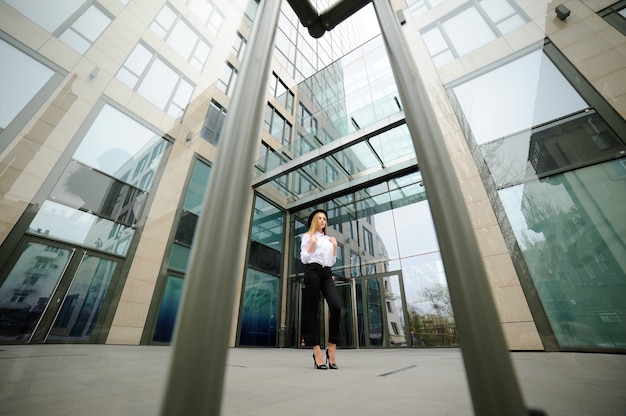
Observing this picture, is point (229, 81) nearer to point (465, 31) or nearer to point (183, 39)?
point (183, 39)

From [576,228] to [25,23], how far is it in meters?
4.78

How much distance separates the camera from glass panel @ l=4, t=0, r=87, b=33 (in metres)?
1.22

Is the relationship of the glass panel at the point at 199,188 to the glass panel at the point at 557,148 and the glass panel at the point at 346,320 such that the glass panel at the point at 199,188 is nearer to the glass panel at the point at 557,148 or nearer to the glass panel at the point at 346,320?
the glass panel at the point at 557,148

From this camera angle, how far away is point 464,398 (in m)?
0.96

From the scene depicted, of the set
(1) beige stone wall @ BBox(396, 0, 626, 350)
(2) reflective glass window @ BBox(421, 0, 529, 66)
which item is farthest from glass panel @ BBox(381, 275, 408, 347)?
(2) reflective glass window @ BBox(421, 0, 529, 66)

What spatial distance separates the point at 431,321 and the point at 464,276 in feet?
20.0

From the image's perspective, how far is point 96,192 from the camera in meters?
2.00

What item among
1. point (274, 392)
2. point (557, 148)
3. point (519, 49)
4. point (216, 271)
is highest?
point (519, 49)

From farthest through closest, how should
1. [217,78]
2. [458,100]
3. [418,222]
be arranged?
[418,222] < [458,100] < [217,78]

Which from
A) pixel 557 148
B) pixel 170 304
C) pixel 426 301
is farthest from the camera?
pixel 426 301

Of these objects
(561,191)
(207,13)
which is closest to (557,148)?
(561,191)

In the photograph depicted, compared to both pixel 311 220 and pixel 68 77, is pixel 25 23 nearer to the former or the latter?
pixel 68 77

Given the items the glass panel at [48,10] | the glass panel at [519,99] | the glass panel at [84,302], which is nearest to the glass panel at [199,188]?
the glass panel at [48,10]

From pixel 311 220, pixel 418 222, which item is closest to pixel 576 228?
pixel 311 220
